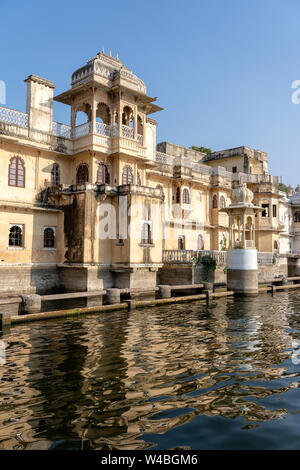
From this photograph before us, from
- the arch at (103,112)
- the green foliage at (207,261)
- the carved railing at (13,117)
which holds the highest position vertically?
the arch at (103,112)

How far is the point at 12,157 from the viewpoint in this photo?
19.9 meters

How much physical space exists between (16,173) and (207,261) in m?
13.4

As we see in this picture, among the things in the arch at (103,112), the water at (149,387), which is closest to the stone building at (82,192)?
the arch at (103,112)

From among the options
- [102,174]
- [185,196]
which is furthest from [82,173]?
[185,196]

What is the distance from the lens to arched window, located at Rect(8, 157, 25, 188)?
19853 mm

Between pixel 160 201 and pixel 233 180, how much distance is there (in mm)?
15343

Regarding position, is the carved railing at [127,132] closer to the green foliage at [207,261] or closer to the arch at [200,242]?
the green foliage at [207,261]

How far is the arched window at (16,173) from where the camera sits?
1985 cm

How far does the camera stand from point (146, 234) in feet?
70.7

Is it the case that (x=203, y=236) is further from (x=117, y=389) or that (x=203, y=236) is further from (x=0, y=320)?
(x=117, y=389)

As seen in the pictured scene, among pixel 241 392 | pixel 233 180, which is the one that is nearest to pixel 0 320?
pixel 241 392

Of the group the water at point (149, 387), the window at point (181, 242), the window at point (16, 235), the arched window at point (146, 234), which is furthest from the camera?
the window at point (181, 242)

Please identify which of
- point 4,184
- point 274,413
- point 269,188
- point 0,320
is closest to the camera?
point 274,413

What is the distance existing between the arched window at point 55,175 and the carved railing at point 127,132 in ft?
16.0
